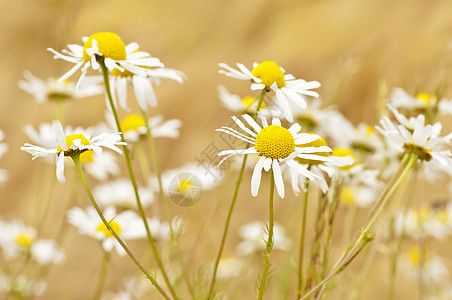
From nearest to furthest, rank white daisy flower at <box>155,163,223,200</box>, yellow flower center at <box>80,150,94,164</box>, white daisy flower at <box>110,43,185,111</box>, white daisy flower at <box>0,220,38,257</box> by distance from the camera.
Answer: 1. white daisy flower at <box>110,43,185,111</box>
2. yellow flower center at <box>80,150,94,164</box>
3. white daisy flower at <box>155,163,223,200</box>
4. white daisy flower at <box>0,220,38,257</box>

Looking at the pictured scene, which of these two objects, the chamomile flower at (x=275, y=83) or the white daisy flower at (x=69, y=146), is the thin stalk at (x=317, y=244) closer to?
the chamomile flower at (x=275, y=83)

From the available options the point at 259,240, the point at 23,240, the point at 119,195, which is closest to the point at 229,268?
the point at 259,240

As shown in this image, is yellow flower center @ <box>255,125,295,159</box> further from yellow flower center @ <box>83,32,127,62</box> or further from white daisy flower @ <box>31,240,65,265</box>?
white daisy flower @ <box>31,240,65,265</box>

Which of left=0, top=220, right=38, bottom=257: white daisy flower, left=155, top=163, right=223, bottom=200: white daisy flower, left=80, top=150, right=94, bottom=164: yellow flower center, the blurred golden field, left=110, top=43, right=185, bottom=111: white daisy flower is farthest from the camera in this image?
the blurred golden field

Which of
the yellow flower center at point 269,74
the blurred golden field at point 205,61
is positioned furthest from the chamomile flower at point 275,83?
the blurred golden field at point 205,61

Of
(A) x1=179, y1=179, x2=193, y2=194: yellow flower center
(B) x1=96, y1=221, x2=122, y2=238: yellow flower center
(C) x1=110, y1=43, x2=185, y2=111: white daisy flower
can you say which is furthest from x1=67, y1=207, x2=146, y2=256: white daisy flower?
(C) x1=110, y1=43, x2=185, y2=111: white daisy flower

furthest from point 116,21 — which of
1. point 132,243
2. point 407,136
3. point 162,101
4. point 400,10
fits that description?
point 407,136
